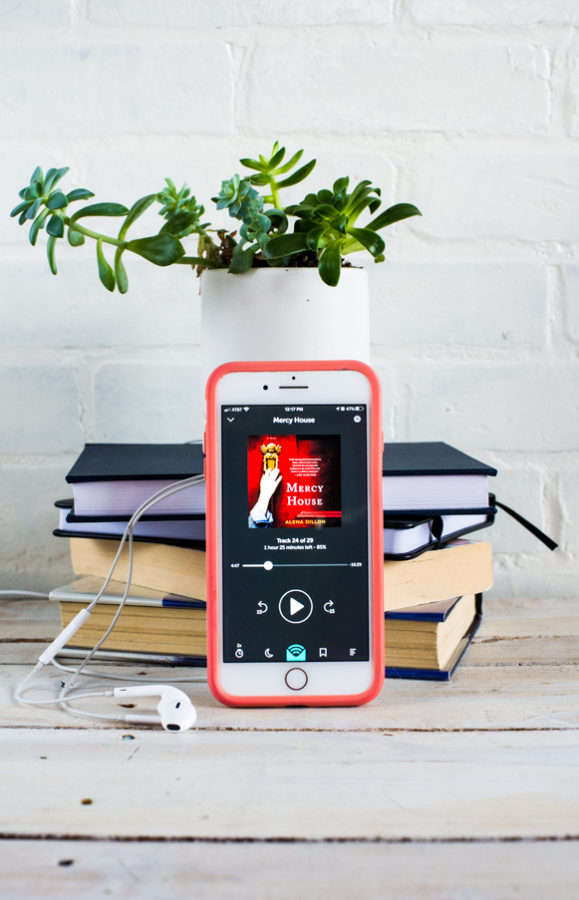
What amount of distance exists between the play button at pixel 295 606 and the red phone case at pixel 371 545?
0.05m

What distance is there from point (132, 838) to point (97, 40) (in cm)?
82

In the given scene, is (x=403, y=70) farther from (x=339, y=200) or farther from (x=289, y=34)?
(x=339, y=200)

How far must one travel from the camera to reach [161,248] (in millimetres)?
651

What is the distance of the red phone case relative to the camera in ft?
1.85

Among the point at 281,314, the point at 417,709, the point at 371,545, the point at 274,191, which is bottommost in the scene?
the point at 417,709

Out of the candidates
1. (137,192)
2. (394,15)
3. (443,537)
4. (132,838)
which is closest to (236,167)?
(137,192)

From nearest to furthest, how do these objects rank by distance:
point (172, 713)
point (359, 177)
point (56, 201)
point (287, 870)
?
point (287, 870) → point (172, 713) → point (56, 201) → point (359, 177)

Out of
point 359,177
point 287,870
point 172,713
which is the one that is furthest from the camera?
point 359,177

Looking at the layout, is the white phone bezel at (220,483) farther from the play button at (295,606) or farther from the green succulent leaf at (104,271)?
the green succulent leaf at (104,271)

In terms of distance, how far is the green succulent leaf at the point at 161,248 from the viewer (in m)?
0.65

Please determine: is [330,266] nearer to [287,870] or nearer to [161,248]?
[161,248]

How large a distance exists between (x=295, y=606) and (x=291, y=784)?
0.49 ft

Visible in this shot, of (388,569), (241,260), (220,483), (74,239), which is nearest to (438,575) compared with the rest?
(388,569)

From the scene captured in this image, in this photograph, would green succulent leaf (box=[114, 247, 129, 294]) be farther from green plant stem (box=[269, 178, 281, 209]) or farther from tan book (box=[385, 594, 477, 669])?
tan book (box=[385, 594, 477, 669])
